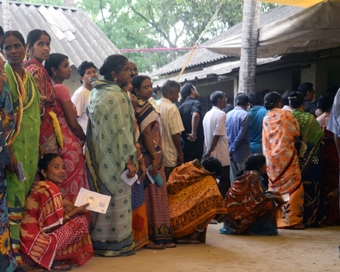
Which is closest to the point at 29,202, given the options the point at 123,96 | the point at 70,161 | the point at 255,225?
the point at 70,161

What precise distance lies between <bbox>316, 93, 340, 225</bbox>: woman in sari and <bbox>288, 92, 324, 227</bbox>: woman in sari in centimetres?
20

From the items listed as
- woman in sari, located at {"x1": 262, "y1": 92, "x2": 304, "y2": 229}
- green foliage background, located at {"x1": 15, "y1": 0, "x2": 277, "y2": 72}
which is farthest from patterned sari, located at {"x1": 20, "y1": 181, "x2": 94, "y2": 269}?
green foliage background, located at {"x1": 15, "y1": 0, "x2": 277, "y2": 72}

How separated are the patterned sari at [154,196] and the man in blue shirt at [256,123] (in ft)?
9.16

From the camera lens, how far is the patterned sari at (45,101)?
3883 mm

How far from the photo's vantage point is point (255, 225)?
561 centimetres

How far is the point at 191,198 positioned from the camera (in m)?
5.02

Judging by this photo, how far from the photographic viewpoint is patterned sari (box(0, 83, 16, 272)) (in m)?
3.08

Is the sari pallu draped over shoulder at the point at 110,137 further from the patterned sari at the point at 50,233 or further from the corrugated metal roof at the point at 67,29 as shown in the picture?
the corrugated metal roof at the point at 67,29

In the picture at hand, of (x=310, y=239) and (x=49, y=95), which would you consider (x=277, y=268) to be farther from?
(x=49, y=95)

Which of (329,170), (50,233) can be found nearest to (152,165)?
(50,233)

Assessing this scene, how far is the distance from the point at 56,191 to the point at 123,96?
1.12 meters

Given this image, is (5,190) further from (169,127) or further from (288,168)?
(288,168)

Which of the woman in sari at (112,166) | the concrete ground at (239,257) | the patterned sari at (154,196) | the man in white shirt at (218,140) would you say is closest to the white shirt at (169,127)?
the patterned sari at (154,196)

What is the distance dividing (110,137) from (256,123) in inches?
143
